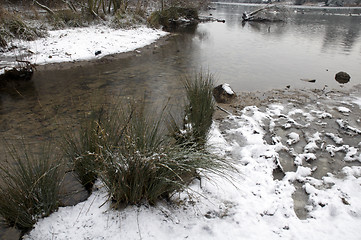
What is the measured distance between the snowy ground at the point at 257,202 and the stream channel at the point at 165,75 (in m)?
1.22

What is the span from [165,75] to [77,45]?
434 centimetres

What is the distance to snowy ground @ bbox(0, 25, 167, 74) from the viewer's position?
789 cm

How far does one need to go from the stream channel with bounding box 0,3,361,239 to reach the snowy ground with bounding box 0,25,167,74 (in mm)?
800

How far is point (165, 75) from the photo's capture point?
7277 mm

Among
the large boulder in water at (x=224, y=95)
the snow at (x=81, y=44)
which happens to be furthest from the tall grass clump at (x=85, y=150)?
the snow at (x=81, y=44)

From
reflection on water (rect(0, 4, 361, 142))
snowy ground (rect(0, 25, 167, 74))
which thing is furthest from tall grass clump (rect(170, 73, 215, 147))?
snowy ground (rect(0, 25, 167, 74))

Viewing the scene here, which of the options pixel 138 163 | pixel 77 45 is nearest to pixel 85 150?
pixel 138 163

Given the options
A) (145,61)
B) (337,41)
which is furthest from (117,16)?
(337,41)

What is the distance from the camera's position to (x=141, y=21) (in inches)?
577

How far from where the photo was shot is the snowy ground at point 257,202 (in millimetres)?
1883

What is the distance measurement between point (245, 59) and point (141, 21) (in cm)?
811

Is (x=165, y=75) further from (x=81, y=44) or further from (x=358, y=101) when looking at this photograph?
(x=358, y=101)

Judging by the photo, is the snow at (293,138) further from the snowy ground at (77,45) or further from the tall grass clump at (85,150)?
the snowy ground at (77,45)

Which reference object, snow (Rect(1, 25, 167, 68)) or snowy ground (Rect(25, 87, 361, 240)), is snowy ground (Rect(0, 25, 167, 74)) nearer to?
snow (Rect(1, 25, 167, 68))
